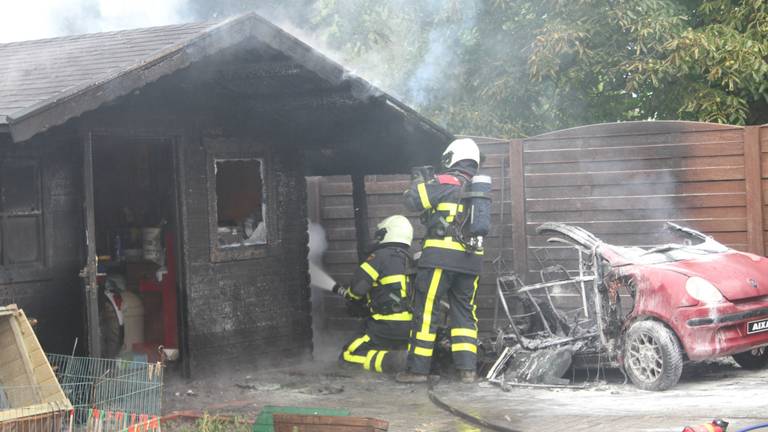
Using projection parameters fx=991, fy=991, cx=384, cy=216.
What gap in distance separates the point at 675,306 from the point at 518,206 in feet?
11.4

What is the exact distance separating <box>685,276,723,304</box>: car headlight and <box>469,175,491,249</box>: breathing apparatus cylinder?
2096 millimetres

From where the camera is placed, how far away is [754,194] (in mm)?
10719

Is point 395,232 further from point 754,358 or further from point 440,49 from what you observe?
point 440,49

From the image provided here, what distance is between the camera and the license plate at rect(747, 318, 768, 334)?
352 inches

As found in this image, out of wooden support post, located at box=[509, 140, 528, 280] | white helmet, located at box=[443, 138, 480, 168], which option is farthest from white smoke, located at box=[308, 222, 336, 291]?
white helmet, located at box=[443, 138, 480, 168]

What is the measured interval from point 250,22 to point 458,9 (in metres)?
7.88

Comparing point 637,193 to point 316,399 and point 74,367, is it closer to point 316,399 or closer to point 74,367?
point 316,399

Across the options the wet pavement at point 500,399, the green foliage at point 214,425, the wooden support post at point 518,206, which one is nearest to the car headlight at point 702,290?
the wet pavement at point 500,399

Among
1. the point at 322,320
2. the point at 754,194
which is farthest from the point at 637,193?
the point at 322,320

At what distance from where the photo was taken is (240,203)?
11203 mm

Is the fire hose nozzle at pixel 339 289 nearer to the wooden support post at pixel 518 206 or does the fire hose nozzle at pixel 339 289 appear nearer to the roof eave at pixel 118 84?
the wooden support post at pixel 518 206

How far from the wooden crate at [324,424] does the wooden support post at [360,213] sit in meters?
5.55

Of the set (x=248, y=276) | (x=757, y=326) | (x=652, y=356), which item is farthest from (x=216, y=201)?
(x=757, y=326)

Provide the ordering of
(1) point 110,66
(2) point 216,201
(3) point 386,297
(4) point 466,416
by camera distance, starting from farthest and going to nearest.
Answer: (3) point 386,297
(2) point 216,201
(4) point 466,416
(1) point 110,66
